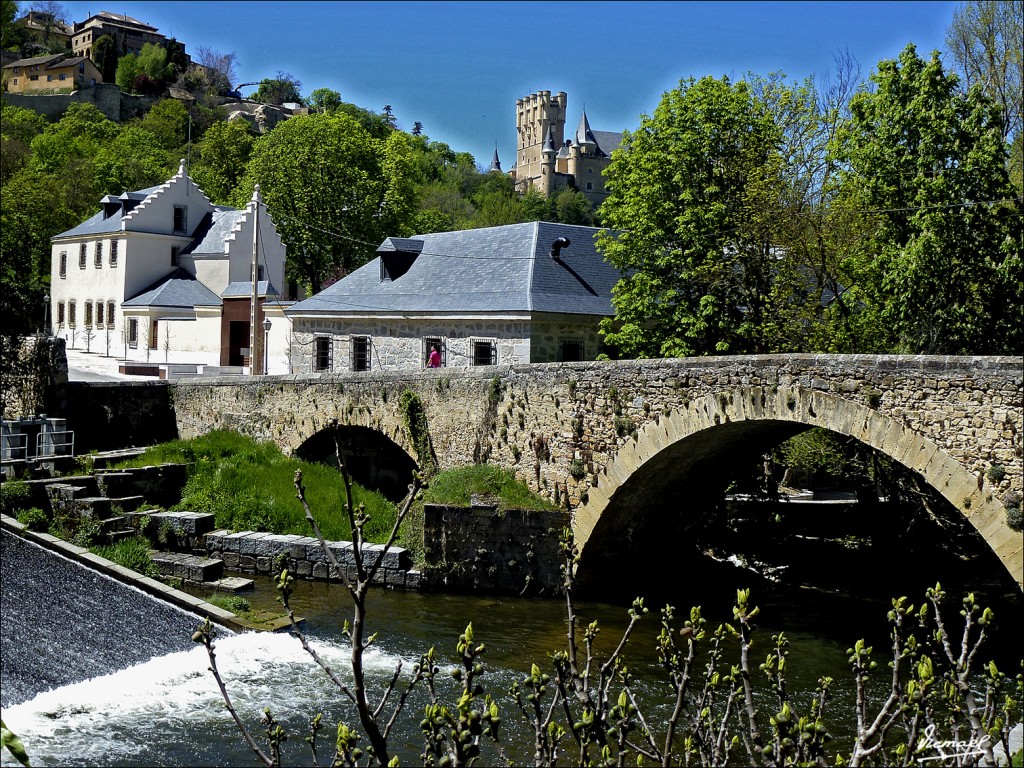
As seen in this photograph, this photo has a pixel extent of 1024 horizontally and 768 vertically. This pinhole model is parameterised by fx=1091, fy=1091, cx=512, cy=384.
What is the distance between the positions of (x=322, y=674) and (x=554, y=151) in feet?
342

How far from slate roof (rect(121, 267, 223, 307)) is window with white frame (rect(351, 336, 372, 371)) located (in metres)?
12.8

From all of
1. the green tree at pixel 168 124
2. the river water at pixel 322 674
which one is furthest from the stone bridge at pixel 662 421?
the green tree at pixel 168 124

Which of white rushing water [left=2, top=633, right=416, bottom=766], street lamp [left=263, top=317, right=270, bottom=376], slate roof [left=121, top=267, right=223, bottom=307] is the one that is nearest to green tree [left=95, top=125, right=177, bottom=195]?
slate roof [left=121, top=267, right=223, bottom=307]

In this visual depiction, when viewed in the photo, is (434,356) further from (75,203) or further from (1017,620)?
(75,203)

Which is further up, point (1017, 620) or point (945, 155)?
point (945, 155)

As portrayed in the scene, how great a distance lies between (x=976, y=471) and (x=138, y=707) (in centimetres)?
868

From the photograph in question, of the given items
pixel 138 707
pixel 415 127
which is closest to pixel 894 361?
pixel 138 707

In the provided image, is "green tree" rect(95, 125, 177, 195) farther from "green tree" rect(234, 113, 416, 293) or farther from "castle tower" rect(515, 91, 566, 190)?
"castle tower" rect(515, 91, 566, 190)

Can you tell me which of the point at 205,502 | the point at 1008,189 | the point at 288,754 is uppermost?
the point at 1008,189

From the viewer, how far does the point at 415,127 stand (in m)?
122

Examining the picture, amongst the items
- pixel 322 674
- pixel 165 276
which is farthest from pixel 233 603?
pixel 165 276

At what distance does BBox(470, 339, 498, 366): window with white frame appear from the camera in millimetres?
22594

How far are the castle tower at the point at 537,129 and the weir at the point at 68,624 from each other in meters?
104

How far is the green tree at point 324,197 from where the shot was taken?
1735 inches
